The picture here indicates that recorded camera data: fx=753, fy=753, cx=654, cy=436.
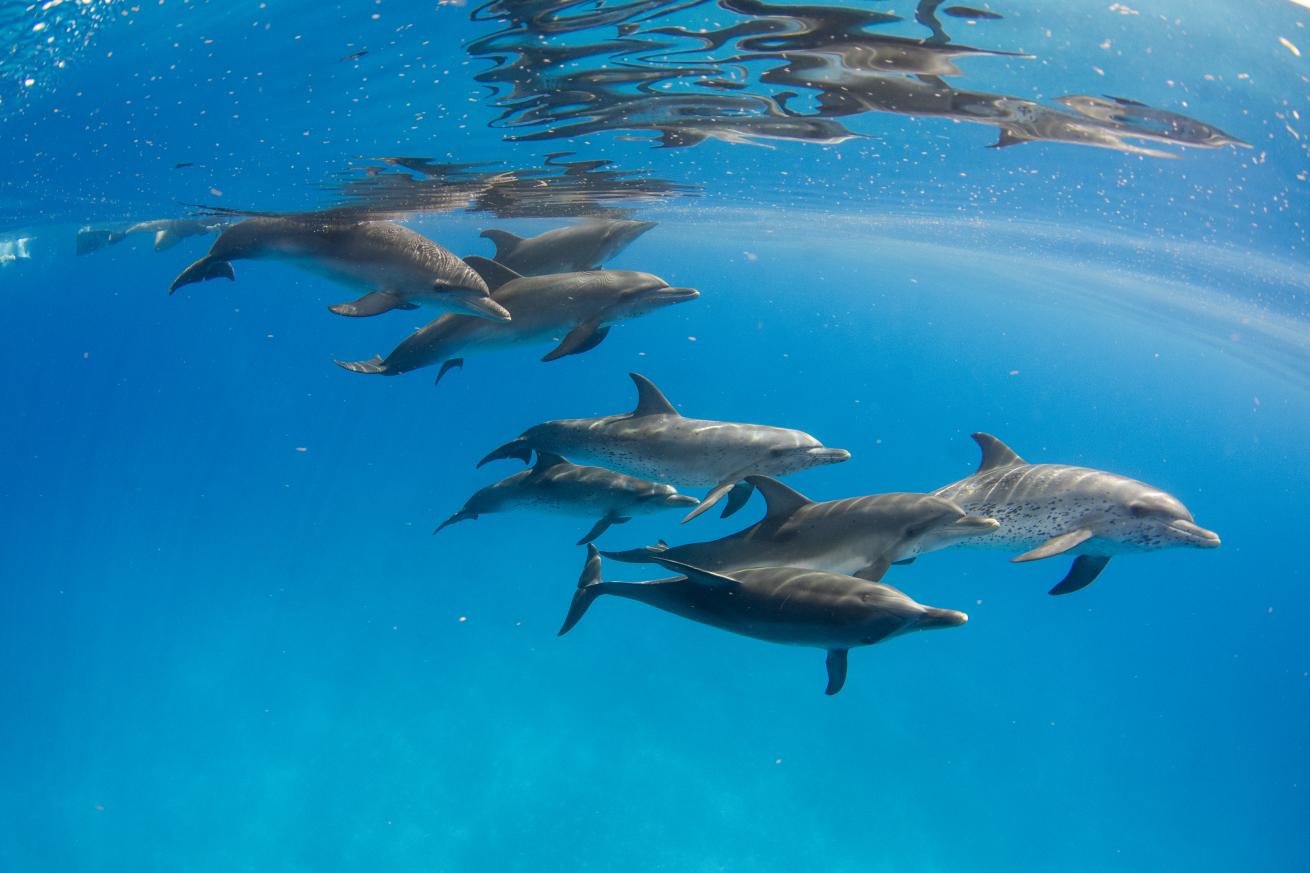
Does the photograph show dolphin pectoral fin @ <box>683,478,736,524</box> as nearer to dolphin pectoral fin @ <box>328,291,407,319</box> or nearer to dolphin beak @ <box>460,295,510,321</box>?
dolphin beak @ <box>460,295,510,321</box>

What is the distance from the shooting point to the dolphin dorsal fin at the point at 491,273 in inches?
313

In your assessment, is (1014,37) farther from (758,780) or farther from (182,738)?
(182,738)

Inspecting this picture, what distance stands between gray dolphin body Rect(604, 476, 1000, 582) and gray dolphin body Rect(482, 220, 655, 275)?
4507 millimetres

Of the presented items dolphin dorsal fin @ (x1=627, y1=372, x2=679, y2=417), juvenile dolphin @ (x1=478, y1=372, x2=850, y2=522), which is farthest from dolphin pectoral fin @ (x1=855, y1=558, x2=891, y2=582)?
dolphin dorsal fin @ (x1=627, y1=372, x2=679, y2=417)

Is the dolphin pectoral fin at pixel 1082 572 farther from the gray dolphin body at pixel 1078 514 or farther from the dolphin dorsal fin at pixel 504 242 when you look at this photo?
the dolphin dorsal fin at pixel 504 242

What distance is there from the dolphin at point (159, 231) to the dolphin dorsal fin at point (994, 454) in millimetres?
19983

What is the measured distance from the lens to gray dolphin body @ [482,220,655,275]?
29.5ft

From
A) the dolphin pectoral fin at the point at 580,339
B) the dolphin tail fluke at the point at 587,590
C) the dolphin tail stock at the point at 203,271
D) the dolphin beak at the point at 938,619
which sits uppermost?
the dolphin tail stock at the point at 203,271

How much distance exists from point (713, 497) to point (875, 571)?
1475 millimetres

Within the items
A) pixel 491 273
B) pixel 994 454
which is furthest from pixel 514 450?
pixel 994 454

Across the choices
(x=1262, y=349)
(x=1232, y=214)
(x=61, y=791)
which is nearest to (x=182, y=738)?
(x=61, y=791)

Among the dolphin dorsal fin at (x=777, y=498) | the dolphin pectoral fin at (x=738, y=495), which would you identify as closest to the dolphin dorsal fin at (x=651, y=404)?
the dolphin pectoral fin at (x=738, y=495)

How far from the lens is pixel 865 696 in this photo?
24.1 metres

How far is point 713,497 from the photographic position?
6379mm
